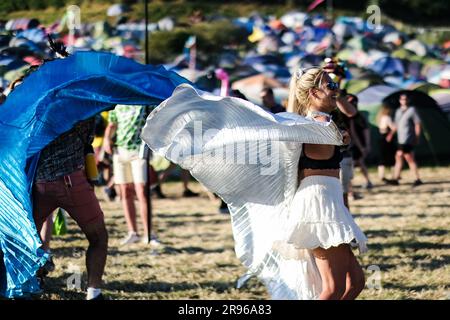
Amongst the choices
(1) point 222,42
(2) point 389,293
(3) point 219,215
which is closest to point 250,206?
(2) point 389,293

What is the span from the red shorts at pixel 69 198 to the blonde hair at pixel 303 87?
1.52 meters

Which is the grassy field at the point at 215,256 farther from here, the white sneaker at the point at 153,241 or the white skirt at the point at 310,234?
the white skirt at the point at 310,234

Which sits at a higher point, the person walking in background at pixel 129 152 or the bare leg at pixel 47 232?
the person walking in background at pixel 129 152

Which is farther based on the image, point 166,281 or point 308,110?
point 166,281

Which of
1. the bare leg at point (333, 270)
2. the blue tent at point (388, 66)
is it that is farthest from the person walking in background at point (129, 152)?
the blue tent at point (388, 66)

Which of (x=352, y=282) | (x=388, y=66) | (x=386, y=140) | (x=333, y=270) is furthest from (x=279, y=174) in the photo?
(x=388, y=66)

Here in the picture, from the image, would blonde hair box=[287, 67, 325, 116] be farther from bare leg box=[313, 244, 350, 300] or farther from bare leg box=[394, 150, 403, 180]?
bare leg box=[394, 150, 403, 180]

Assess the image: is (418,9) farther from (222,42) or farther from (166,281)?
(166,281)

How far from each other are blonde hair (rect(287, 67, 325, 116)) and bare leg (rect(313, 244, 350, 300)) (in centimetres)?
80

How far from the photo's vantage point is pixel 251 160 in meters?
5.62

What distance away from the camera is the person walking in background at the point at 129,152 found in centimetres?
941

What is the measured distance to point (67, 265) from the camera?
28.5ft

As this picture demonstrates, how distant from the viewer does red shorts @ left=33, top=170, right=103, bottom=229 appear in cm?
629
